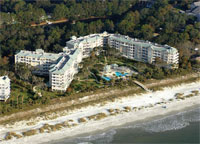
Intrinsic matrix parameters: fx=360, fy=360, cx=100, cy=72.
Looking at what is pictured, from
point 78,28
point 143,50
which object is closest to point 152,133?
point 143,50

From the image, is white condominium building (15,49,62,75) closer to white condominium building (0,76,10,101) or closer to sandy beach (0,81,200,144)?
white condominium building (0,76,10,101)

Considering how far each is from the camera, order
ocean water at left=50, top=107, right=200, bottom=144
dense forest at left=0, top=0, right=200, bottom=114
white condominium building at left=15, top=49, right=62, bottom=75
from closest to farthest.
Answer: ocean water at left=50, top=107, right=200, bottom=144, dense forest at left=0, top=0, right=200, bottom=114, white condominium building at left=15, top=49, right=62, bottom=75

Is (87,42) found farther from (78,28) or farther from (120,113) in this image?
(120,113)

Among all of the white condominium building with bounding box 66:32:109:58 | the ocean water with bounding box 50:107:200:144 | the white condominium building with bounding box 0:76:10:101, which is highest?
the white condominium building with bounding box 66:32:109:58

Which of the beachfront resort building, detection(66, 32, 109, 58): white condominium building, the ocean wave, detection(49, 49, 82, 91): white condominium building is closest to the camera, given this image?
the ocean wave

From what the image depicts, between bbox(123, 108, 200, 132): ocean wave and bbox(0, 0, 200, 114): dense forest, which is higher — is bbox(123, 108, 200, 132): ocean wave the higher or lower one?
the lower one

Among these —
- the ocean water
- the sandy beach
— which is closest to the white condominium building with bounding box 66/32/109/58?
the sandy beach

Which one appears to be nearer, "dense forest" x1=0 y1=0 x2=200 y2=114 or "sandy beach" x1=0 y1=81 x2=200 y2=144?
"sandy beach" x1=0 y1=81 x2=200 y2=144

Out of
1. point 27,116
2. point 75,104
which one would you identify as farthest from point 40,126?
point 75,104
